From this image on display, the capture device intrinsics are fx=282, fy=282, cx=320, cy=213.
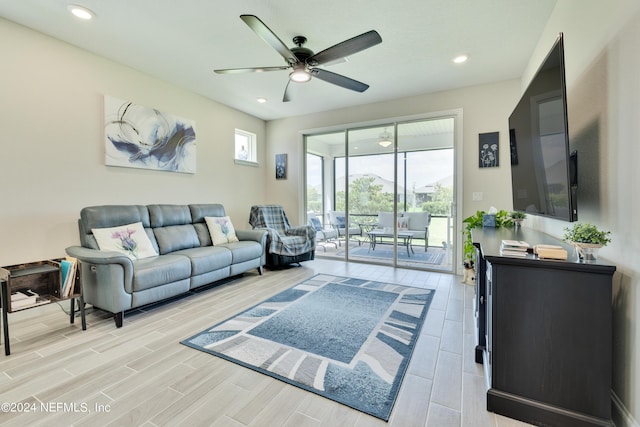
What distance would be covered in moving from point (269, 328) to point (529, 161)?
240cm

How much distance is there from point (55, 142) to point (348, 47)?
9.72 feet

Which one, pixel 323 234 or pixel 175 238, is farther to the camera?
pixel 323 234

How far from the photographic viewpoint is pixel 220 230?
3941 mm

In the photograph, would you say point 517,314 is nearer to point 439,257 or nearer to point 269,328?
point 269,328

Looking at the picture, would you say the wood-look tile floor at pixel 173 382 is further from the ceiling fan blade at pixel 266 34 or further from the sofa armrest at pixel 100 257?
the ceiling fan blade at pixel 266 34

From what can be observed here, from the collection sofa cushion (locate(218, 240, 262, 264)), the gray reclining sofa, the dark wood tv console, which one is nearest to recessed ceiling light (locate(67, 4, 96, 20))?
the gray reclining sofa

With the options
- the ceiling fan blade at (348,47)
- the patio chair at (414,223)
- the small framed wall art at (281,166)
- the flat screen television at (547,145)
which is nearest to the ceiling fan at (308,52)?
the ceiling fan blade at (348,47)

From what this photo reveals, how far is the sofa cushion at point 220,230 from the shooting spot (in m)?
3.88

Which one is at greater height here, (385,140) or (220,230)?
(385,140)

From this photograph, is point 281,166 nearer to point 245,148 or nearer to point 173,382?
point 245,148

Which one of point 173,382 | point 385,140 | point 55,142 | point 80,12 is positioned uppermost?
point 80,12

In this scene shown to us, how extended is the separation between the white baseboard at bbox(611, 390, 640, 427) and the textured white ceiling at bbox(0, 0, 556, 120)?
271 centimetres

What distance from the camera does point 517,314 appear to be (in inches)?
54.7

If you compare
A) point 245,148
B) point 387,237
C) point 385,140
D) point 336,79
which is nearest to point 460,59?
point 336,79
